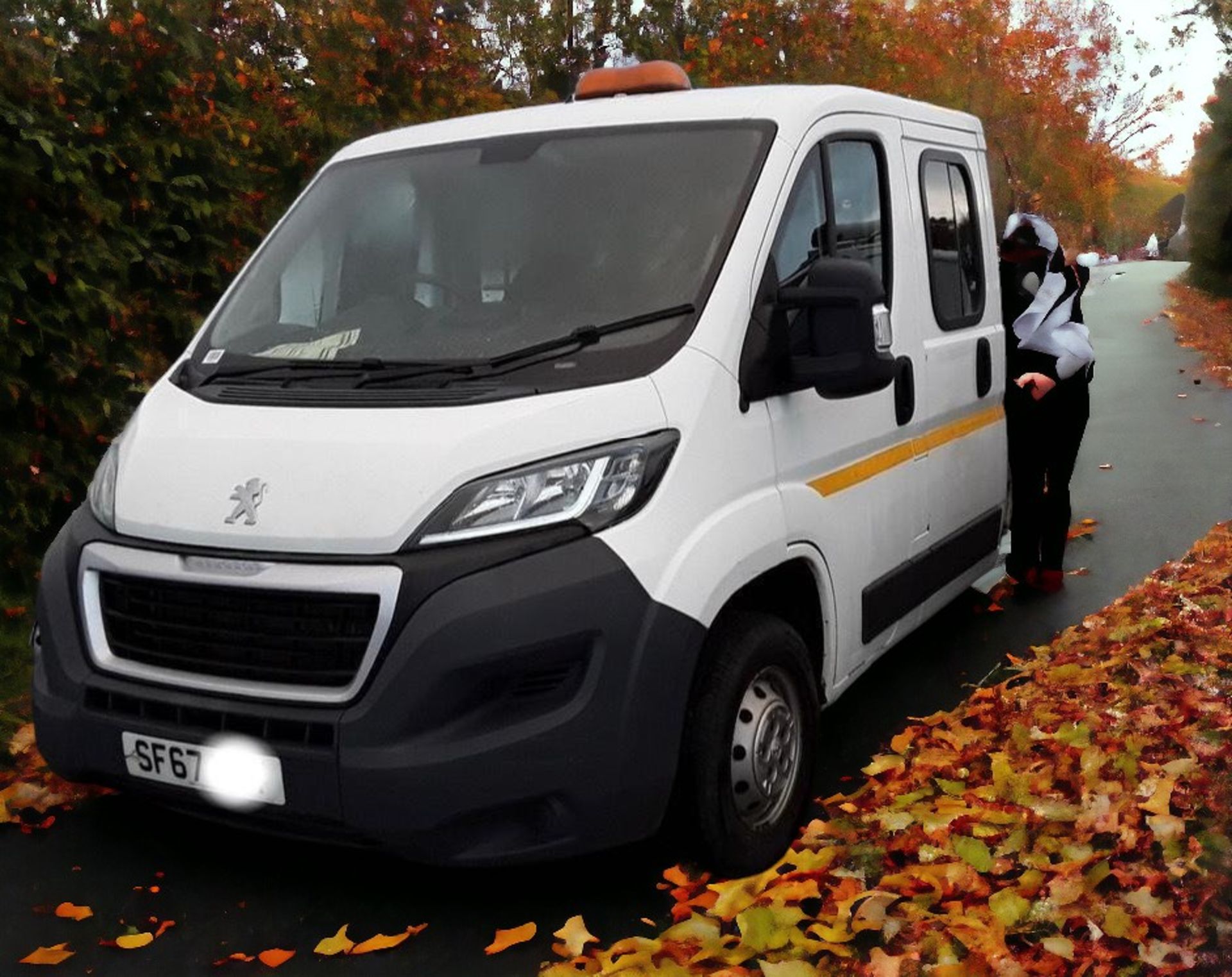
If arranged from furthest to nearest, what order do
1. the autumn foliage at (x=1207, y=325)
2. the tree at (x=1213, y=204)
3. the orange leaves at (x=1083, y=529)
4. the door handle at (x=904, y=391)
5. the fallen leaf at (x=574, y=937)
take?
1. the tree at (x=1213, y=204)
2. the autumn foliage at (x=1207, y=325)
3. the orange leaves at (x=1083, y=529)
4. the door handle at (x=904, y=391)
5. the fallen leaf at (x=574, y=937)

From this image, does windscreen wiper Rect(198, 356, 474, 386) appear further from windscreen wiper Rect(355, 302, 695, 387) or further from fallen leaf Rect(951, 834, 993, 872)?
fallen leaf Rect(951, 834, 993, 872)

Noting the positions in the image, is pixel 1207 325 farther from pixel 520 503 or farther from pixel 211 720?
pixel 211 720

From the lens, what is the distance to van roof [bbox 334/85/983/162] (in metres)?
4.30

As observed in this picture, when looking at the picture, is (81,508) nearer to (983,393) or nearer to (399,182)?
(399,182)

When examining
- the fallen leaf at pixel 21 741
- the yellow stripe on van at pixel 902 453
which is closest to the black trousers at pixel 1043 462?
the yellow stripe on van at pixel 902 453

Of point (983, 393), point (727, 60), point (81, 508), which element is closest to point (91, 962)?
point (81, 508)

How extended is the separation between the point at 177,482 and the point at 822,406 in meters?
1.90

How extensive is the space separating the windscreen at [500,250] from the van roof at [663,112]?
65 mm

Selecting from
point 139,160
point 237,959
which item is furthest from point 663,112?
point 139,160

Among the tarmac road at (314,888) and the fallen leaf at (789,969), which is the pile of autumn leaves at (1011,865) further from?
the tarmac road at (314,888)

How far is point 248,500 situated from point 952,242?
3.20m

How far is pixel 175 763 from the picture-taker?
11.5 ft

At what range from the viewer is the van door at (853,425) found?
4.09m

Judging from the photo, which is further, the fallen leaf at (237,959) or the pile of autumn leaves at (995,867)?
the fallen leaf at (237,959)
